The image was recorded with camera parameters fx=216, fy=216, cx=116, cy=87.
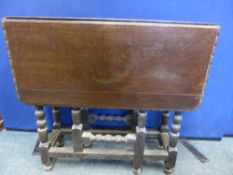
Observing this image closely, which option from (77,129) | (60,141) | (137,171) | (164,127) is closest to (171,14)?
(164,127)

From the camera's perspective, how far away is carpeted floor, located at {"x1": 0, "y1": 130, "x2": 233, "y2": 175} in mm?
1469

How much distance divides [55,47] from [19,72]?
0.25 metres

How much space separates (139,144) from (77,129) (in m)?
0.40

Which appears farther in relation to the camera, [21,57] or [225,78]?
[225,78]


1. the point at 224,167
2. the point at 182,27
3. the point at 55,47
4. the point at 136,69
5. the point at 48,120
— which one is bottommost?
the point at 224,167

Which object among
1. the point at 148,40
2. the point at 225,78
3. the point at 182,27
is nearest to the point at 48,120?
the point at 148,40

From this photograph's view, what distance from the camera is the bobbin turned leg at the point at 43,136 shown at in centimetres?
133

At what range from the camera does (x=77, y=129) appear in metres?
1.34

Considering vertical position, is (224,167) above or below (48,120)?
below

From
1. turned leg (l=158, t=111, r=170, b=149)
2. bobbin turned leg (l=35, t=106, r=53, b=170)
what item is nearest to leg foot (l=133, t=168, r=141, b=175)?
turned leg (l=158, t=111, r=170, b=149)

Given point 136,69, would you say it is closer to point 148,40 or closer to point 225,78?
point 148,40

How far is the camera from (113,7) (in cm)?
140

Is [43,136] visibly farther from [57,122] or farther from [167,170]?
[167,170]

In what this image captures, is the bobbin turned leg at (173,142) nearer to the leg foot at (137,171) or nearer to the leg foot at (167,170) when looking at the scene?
the leg foot at (167,170)
